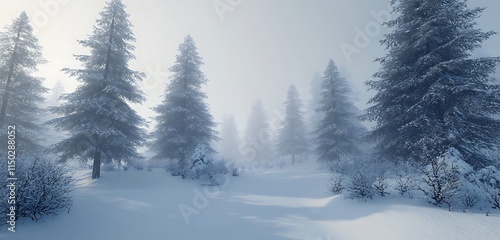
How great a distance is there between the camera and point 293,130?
36.8m

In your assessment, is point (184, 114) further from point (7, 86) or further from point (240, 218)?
point (240, 218)

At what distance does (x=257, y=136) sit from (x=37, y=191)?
137 ft

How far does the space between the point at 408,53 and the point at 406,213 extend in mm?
9037

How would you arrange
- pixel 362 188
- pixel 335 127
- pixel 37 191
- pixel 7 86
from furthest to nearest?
pixel 335 127
pixel 7 86
pixel 362 188
pixel 37 191

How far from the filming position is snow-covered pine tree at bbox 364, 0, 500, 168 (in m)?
10.3

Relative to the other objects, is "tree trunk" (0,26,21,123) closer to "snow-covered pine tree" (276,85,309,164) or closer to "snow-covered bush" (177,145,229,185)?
"snow-covered bush" (177,145,229,185)

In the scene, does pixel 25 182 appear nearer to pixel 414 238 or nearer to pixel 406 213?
pixel 414 238

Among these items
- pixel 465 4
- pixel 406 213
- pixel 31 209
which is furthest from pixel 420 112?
pixel 31 209

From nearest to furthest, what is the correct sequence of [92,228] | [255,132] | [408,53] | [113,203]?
[92,228] < [113,203] < [408,53] < [255,132]

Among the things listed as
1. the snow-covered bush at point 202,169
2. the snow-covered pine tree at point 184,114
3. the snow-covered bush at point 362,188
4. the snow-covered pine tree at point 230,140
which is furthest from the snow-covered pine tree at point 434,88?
the snow-covered pine tree at point 230,140

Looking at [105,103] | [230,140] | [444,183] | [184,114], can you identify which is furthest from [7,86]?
[230,140]

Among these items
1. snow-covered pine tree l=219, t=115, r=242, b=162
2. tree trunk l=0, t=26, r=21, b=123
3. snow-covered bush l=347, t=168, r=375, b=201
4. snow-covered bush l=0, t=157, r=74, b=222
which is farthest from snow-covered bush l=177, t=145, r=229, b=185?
snow-covered pine tree l=219, t=115, r=242, b=162

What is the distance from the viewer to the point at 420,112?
11.5 metres

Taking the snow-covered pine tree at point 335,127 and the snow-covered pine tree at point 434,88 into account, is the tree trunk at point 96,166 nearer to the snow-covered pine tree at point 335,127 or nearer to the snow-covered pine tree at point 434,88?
the snow-covered pine tree at point 434,88
